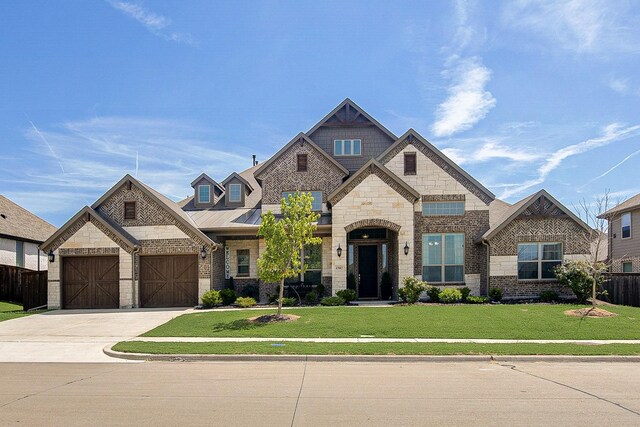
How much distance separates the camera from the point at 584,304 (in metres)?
20.0

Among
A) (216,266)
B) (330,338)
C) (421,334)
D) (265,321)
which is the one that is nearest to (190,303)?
(216,266)

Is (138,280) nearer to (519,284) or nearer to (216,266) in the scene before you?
(216,266)

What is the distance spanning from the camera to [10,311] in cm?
2158

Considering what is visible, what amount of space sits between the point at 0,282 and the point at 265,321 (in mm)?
18658

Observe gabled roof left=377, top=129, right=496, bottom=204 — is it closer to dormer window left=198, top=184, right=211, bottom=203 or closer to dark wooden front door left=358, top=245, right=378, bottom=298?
dark wooden front door left=358, top=245, right=378, bottom=298

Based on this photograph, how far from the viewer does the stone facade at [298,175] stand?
79.1 ft

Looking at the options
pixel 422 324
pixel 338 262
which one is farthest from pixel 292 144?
pixel 422 324

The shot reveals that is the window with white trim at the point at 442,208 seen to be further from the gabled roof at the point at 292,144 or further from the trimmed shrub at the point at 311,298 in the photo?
the trimmed shrub at the point at 311,298

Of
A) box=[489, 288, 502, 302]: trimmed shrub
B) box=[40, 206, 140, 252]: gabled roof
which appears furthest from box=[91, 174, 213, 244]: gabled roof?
box=[489, 288, 502, 302]: trimmed shrub

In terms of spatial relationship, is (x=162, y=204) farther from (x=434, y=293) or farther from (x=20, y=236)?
(x=20, y=236)

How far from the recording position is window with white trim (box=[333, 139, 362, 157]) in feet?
86.0

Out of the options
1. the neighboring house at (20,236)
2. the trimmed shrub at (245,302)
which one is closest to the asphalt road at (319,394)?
the trimmed shrub at (245,302)

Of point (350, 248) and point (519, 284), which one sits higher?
point (350, 248)

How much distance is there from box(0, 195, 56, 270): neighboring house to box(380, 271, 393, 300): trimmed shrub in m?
24.9
